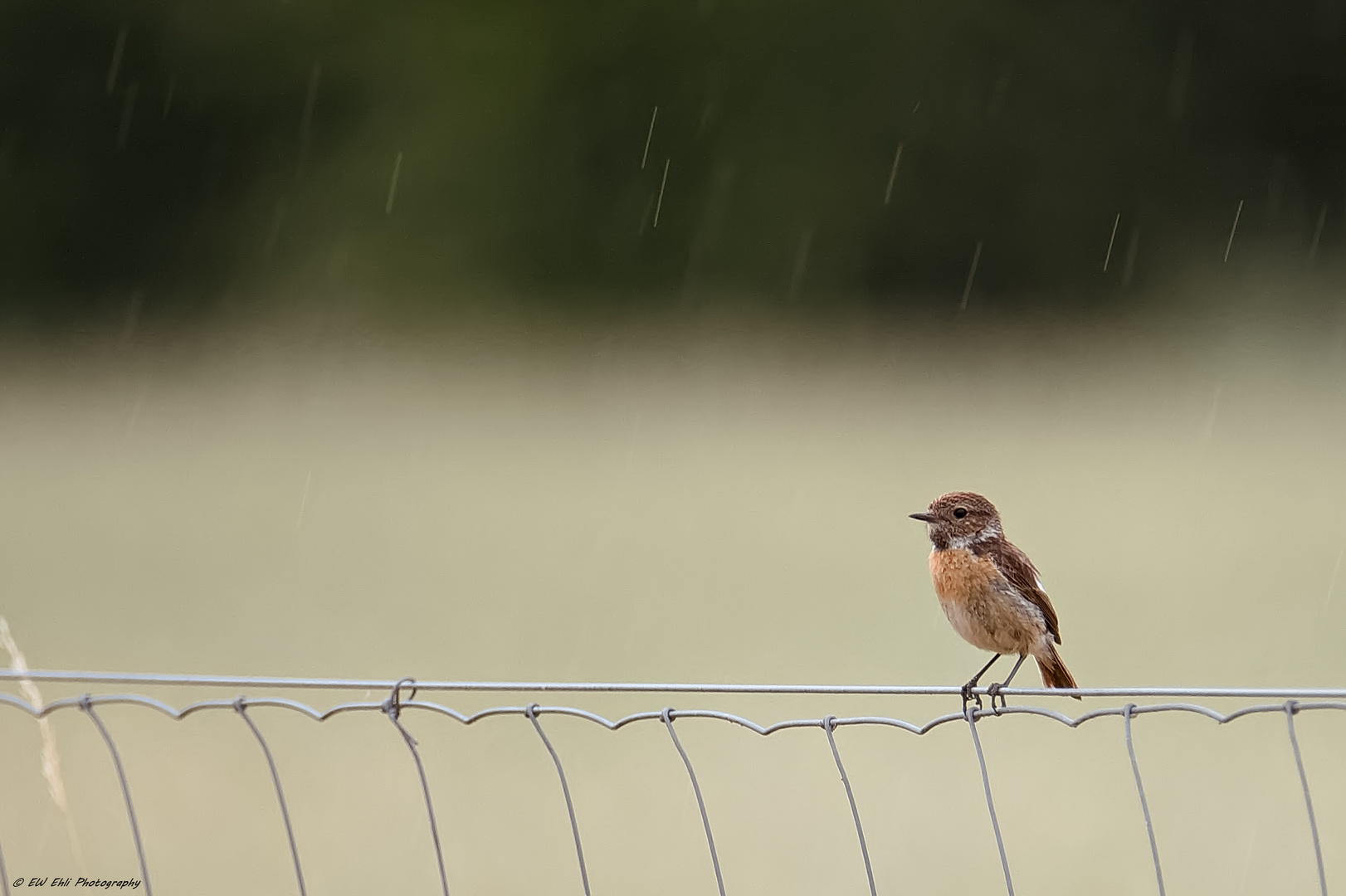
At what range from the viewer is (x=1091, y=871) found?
5.91 meters

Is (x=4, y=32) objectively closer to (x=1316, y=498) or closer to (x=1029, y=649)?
(x=1316, y=498)

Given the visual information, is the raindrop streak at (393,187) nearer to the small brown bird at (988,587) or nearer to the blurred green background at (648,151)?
the blurred green background at (648,151)

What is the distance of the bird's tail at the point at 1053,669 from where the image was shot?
342 cm

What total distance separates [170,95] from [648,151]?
6.72m

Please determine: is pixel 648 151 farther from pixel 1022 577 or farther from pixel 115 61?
pixel 1022 577

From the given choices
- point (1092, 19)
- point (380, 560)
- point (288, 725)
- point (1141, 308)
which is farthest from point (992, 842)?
point (1092, 19)

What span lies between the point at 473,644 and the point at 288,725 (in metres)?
1.33

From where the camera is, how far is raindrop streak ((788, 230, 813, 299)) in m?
19.2

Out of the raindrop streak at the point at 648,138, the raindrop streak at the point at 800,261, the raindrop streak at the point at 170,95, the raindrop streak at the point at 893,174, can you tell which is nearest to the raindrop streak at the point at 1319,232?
the raindrop streak at the point at 893,174

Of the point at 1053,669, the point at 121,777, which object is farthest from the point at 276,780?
the point at 1053,669

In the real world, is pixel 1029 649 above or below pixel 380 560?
above

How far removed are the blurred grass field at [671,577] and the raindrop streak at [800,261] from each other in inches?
28.2

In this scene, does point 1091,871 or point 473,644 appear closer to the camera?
point 1091,871

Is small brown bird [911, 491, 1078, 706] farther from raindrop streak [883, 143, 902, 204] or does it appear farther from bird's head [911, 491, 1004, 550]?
raindrop streak [883, 143, 902, 204]
